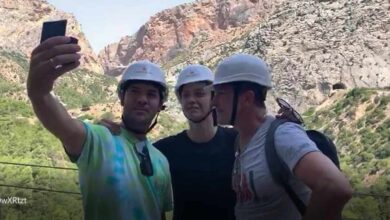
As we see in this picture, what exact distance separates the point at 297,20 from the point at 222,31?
83.4 feet

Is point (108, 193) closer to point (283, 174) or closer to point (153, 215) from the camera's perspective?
point (153, 215)

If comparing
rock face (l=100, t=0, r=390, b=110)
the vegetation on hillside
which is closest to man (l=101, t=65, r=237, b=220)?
the vegetation on hillside

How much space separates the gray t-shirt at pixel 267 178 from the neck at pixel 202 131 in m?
1.12

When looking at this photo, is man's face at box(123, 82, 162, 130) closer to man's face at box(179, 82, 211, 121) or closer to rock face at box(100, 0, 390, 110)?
man's face at box(179, 82, 211, 121)

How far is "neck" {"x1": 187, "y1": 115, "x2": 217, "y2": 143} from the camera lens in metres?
3.10

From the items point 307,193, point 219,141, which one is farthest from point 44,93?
point 219,141

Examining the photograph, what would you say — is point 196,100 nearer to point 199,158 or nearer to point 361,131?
point 199,158

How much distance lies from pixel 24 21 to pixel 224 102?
72.0 m

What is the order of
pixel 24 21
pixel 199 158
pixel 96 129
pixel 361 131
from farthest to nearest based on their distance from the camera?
pixel 24 21 < pixel 361 131 < pixel 199 158 < pixel 96 129

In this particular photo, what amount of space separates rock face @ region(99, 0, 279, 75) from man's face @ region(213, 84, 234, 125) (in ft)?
199

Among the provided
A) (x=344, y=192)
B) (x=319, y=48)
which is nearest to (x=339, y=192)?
(x=344, y=192)

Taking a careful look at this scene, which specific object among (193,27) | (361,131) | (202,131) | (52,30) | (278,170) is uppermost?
(52,30)

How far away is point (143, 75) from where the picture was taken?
2.41 m

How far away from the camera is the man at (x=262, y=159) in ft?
4.95
